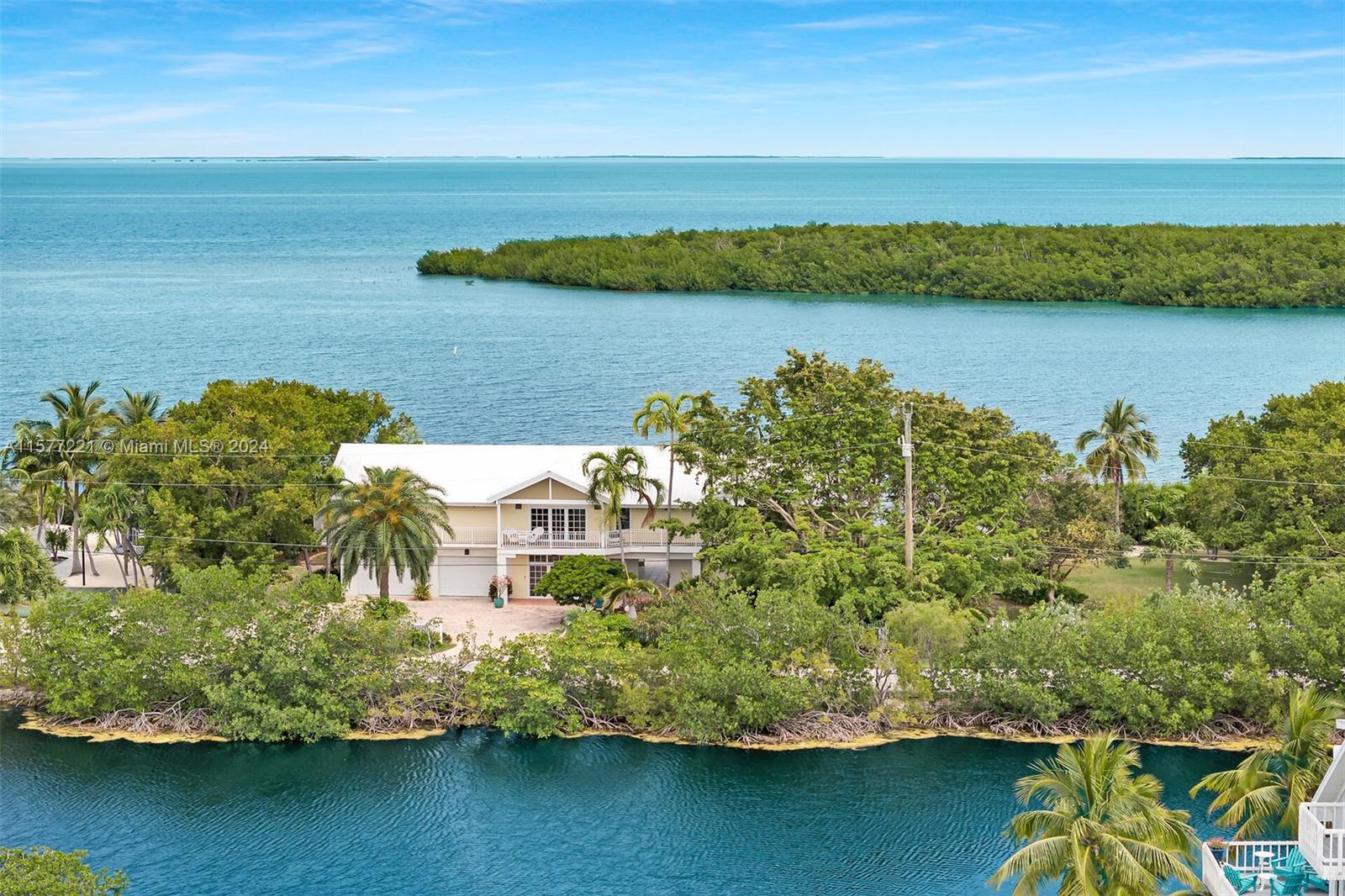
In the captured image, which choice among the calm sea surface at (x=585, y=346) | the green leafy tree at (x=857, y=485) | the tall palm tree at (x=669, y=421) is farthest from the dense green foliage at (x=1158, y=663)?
the calm sea surface at (x=585, y=346)

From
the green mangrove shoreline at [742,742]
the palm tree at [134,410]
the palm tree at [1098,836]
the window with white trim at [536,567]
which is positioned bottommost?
the green mangrove shoreline at [742,742]

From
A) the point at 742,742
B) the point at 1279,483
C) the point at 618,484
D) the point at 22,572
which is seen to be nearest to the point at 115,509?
the point at 22,572

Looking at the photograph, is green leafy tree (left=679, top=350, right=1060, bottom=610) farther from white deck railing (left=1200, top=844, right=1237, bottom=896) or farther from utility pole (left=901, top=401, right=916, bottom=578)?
white deck railing (left=1200, top=844, right=1237, bottom=896)

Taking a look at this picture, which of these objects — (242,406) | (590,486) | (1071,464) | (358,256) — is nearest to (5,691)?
(242,406)

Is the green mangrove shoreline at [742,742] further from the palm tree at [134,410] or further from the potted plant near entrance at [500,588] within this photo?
the palm tree at [134,410]

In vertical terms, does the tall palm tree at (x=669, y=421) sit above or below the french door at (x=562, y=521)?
above

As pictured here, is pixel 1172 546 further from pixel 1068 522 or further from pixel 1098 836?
pixel 1098 836

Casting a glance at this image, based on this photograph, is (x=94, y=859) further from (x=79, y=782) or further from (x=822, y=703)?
(x=822, y=703)
